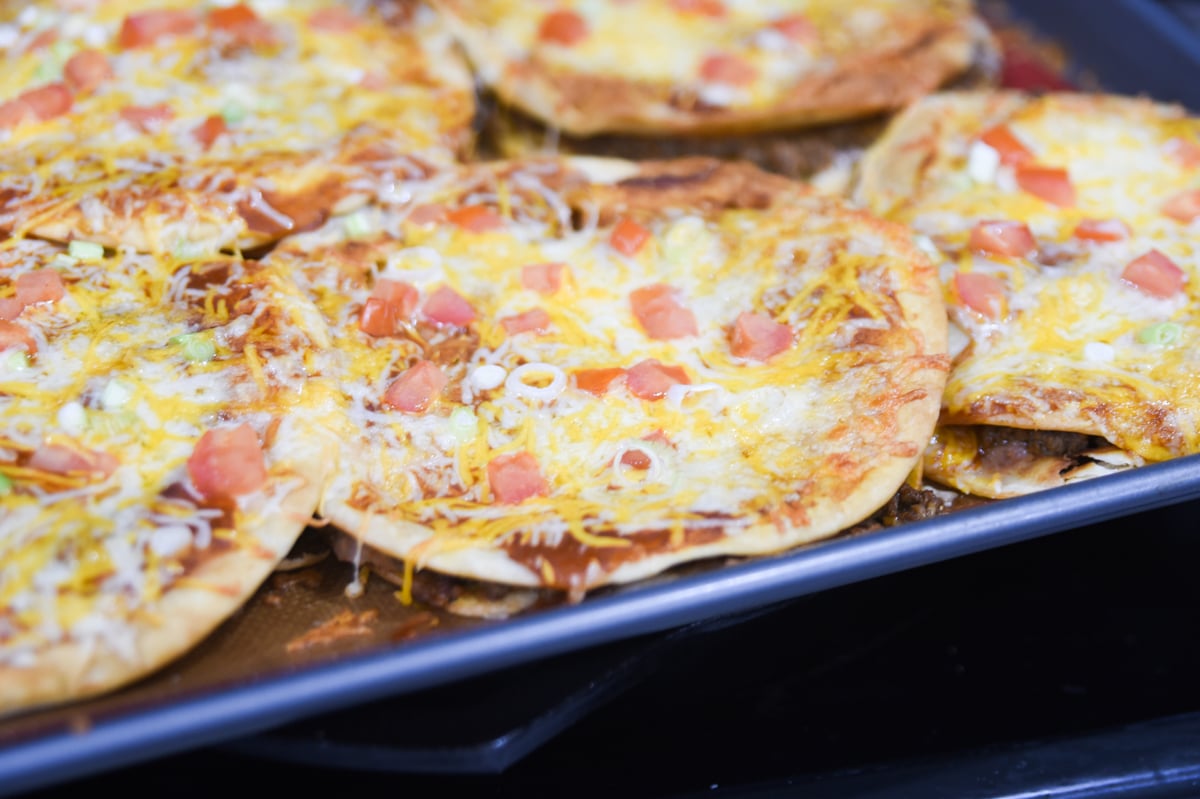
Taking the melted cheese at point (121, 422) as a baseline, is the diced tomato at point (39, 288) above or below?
above

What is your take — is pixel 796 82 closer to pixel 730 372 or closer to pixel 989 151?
pixel 989 151

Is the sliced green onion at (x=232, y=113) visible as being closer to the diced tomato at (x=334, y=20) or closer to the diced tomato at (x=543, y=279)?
the diced tomato at (x=334, y=20)

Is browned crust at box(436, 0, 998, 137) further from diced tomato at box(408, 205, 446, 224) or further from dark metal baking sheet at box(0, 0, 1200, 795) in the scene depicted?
dark metal baking sheet at box(0, 0, 1200, 795)

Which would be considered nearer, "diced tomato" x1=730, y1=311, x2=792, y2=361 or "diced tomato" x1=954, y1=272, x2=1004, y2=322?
"diced tomato" x1=730, y1=311, x2=792, y2=361

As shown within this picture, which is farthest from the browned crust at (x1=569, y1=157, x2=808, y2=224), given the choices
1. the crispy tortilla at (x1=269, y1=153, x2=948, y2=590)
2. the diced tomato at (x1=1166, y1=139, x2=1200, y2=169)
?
the diced tomato at (x1=1166, y1=139, x2=1200, y2=169)

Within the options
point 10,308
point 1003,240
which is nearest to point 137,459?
point 10,308

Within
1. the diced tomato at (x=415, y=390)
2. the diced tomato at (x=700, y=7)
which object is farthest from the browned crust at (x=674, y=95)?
the diced tomato at (x=415, y=390)
